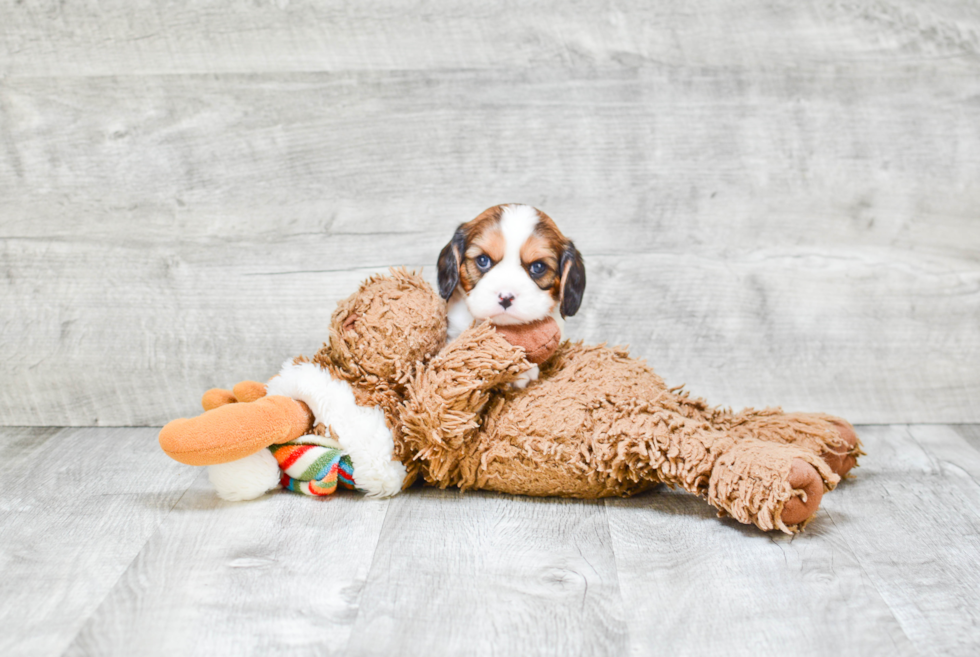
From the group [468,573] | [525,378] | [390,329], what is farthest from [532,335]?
[468,573]

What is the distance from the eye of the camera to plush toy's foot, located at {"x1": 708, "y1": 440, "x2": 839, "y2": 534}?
0.90m

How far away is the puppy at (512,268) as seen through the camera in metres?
0.98

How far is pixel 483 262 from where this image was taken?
1.00m

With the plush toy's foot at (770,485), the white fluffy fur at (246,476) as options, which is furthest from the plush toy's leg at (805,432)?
the white fluffy fur at (246,476)

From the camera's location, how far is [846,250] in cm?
141

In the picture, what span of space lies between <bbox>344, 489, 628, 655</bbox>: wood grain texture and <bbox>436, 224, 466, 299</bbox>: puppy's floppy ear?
269mm

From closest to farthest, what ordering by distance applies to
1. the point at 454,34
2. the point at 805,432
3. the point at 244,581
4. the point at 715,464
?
the point at 244,581, the point at 715,464, the point at 805,432, the point at 454,34

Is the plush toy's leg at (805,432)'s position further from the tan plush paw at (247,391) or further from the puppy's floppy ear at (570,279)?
the tan plush paw at (247,391)

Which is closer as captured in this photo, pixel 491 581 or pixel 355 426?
pixel 491 581

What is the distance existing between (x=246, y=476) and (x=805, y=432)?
27.9 inches

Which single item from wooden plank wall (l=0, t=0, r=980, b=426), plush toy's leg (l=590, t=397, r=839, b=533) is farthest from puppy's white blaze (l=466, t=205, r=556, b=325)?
wooden plank wall (l=0, t=0, r=980, b=426)

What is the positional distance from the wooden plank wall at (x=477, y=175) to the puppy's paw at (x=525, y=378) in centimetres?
36

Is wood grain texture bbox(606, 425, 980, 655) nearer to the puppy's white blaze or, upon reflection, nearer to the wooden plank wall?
the puppy's white blaze

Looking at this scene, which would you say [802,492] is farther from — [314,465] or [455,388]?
[314,465]
